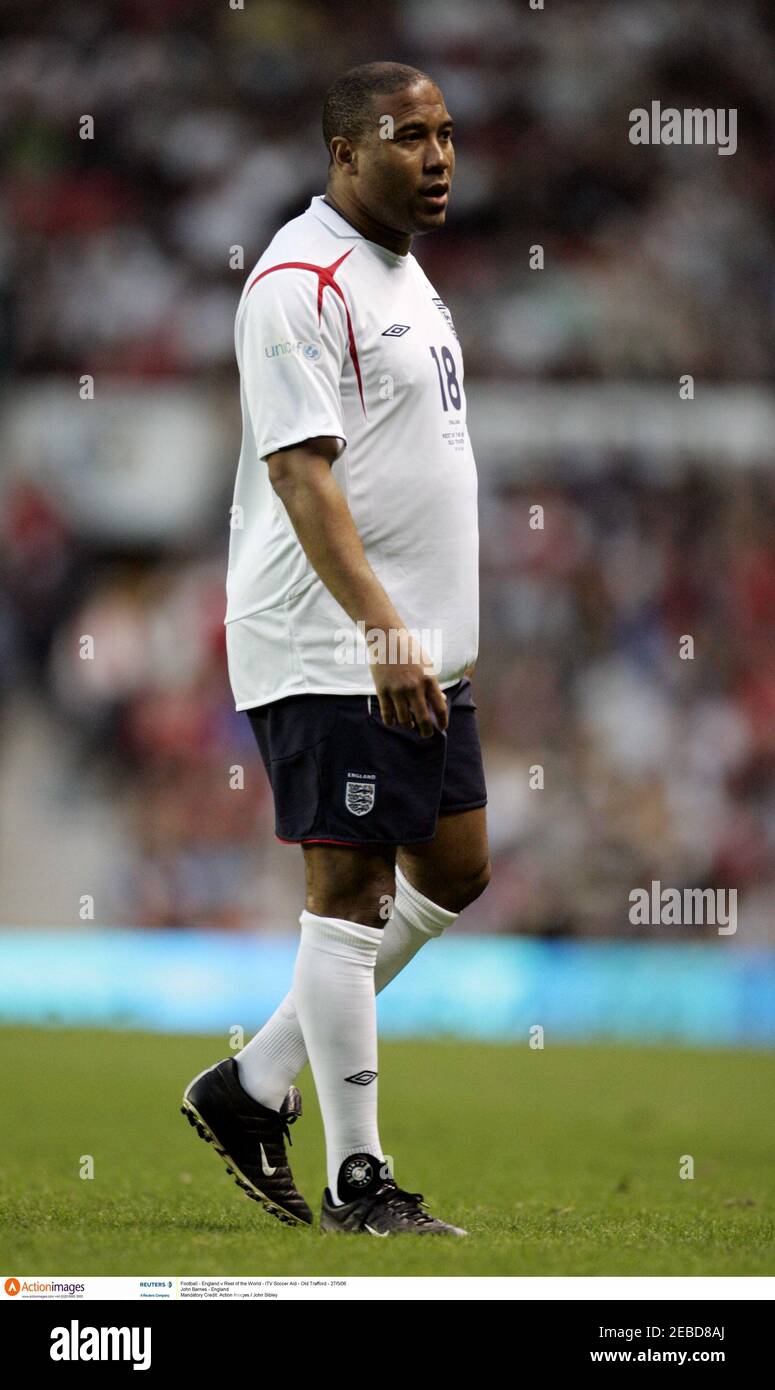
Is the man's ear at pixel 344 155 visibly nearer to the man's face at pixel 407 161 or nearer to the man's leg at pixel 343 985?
the man's face at pixel 407 161

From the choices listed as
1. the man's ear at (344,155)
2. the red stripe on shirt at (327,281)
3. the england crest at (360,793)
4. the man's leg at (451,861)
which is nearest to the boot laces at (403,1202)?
the man's leg at (451,861)

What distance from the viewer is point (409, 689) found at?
11.3ft

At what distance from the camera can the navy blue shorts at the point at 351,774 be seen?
357 cm

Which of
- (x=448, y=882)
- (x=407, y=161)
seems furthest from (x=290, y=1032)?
(x=407, y=161)

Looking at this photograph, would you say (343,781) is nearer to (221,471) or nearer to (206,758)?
(206,758)

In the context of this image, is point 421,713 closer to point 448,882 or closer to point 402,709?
Result: point 402,709

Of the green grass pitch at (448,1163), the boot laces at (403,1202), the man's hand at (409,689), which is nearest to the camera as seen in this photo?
the green grass pitch at (448,1163)

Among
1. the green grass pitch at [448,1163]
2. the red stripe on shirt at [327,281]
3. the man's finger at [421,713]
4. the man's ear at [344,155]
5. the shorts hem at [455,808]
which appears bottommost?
the green grass pitch at [448,1163]

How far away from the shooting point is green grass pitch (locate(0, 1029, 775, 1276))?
330 cm

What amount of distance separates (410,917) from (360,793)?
0.46m

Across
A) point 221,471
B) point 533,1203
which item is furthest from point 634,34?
point 533,1203

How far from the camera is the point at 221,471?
13.3 m

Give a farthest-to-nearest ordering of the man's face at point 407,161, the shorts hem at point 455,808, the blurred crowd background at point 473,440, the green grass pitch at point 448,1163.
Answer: the blurred crowd background at point 473,440 < the shorts hem at point 455,808 < the man's face at point 407,161 < the green grass pitch at point 448,1163
